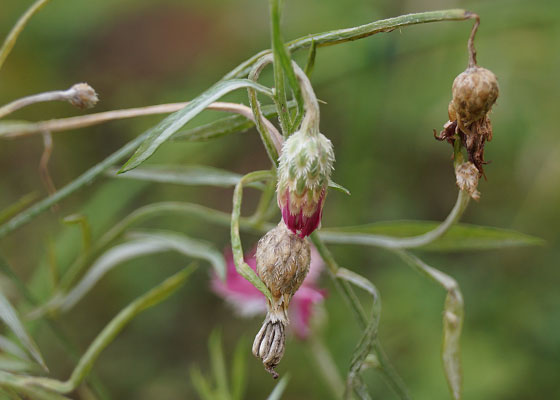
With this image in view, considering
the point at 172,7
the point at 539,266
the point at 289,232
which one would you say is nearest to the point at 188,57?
the point at 172,7

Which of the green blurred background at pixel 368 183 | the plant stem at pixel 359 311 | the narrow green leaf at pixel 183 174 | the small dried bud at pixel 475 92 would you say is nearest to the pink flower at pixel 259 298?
the narrow green leaf at pixel 183 174

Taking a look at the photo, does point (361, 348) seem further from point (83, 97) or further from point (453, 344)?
point (83, 97)

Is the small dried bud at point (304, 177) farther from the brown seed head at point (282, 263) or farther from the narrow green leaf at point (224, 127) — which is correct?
the narrow green leaf at point (224, 127)

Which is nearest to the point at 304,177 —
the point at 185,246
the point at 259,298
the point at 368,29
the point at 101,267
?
the point at 368,29

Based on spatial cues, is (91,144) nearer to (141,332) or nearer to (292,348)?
(141,332)

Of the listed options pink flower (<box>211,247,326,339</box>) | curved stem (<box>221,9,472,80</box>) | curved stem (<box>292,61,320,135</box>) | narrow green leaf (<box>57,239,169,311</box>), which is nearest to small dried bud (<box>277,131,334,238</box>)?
curved stem (<box>292,61,320,135</box>)
